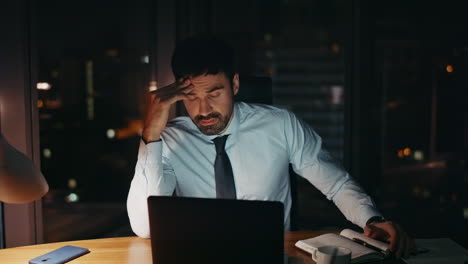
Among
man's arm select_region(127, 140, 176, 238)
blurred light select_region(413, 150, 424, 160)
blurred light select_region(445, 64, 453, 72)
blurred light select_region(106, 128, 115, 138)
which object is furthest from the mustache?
blurred light select_region(106, 128, 115, 138)

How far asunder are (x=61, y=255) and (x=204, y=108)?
86cm

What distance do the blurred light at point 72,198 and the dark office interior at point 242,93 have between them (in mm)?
17

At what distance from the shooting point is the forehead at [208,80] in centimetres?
189

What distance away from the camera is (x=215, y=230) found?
1048 millimetres

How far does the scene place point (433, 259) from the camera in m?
1.27

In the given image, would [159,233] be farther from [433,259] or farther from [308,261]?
[433,259]

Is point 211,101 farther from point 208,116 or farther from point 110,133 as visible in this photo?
point 110,133

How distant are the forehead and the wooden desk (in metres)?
0.70

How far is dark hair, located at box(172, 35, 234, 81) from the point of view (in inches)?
75.5

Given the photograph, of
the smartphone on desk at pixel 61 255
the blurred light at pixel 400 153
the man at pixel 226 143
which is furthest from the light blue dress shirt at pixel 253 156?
the blurred light at pixel 400 153

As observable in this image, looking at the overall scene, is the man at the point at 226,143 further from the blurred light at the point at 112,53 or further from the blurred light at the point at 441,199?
the blurred light at the point at 112,53

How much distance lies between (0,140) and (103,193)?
4.48m

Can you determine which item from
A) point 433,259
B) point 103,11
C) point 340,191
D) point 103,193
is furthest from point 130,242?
point 103,193

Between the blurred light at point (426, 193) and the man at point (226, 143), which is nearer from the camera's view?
the man at point (226, 143)
